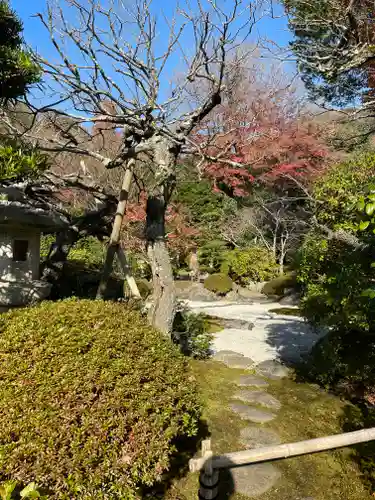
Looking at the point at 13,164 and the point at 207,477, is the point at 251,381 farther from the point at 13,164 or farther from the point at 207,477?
the point at 13,164

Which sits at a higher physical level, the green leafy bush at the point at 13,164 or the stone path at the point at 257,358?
the green leafy bush at the point at 13,164

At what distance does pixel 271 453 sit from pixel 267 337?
207 inches

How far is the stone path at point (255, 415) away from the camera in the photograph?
2697 mm

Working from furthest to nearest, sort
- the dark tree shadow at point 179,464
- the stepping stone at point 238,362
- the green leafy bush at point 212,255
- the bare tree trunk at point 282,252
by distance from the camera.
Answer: the green leafy bush at point 212,255 → the bare tree trunk at point 282,252 → the stepping stone at point 238,362 → the dark tree shadow at point 179,464

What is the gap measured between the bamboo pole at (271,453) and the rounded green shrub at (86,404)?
0.30m

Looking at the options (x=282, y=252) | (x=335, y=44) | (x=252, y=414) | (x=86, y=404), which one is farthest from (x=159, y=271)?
(x=282, y=252)

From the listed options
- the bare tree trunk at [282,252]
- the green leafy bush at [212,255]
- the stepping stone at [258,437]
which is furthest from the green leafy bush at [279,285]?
the stepping stone at [258,437]

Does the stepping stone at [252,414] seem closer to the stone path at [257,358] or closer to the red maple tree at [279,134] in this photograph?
the stone path at [257,358]

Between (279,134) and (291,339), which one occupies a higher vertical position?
(279,134)

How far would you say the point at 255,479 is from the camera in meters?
2.73

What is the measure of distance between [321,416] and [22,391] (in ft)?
10.4

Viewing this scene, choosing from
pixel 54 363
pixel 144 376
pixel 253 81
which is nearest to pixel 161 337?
pixel 144 376

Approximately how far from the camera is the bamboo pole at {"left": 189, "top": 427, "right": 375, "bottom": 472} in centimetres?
204

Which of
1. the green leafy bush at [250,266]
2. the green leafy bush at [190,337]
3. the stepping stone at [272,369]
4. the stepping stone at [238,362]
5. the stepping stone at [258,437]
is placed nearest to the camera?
the stepping stone at [258,437]
